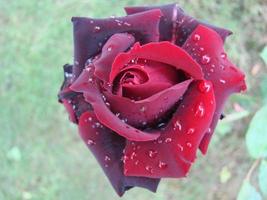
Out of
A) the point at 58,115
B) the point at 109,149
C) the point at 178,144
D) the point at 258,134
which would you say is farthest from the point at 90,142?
the point at 58,115

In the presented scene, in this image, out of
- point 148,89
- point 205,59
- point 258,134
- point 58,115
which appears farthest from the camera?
point 58,115

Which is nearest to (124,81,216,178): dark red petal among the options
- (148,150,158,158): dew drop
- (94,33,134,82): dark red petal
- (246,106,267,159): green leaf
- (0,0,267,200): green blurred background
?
(148,150,158,158): dew drop

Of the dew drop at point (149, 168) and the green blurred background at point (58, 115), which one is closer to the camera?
the dew drop at point (149, 168)

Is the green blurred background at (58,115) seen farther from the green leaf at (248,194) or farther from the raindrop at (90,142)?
the raindrop at (90,142)

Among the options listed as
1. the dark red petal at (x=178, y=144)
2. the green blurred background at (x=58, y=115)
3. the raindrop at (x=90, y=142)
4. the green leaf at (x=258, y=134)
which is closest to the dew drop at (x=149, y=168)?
the dark red petal at (x=178, y=144)

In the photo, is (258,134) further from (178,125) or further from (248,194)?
(178,125)

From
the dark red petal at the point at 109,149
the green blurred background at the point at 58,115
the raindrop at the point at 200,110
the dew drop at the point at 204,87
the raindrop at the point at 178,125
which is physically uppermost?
the dew drop at the point at 204,87

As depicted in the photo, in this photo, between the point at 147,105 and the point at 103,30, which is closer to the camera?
the point at 147,105

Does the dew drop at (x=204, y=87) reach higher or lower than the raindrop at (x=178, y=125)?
higher
